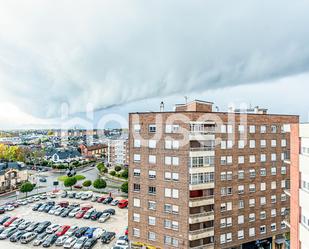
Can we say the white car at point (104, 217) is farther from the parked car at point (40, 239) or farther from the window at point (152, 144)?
the window at point (152, 144)

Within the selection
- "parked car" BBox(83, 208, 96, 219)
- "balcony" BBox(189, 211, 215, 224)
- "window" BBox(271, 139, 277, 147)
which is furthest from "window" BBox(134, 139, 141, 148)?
"parked car" BBox(83, 208, 96, 219)

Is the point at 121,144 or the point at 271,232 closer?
the point at 271,232

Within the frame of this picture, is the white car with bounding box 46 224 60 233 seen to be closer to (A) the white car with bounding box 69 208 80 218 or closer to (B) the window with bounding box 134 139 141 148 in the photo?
(A) the white car with bounding box 69 208 80 218

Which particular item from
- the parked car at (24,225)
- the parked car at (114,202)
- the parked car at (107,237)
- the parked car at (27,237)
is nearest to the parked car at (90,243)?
the parked car at (107,237)

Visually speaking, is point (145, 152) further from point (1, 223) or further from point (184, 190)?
point (1, 223)

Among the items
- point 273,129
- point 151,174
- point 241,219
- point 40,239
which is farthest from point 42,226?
point 273,129

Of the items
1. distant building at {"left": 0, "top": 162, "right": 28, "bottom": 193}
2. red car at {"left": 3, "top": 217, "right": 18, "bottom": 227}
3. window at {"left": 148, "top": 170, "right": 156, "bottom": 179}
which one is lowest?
red car at {"left": 3, "top": 217, "right": 18, "bottom": 227}

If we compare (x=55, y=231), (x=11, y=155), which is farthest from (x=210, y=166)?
(x=11, y=155)

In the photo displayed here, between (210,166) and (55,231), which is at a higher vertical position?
(210,166)
